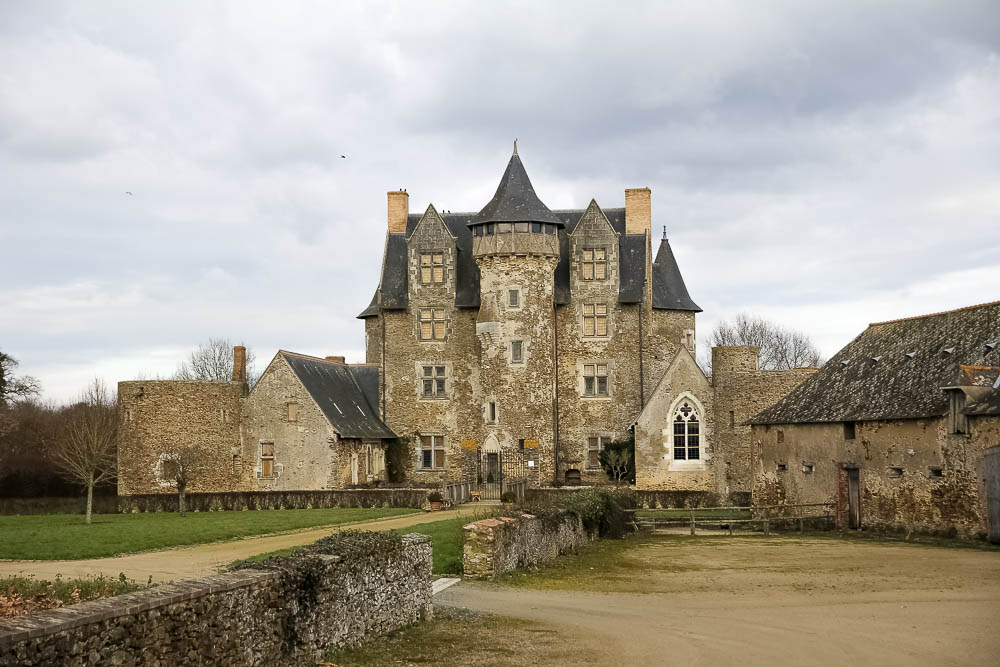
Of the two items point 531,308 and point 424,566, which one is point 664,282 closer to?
point 531,308

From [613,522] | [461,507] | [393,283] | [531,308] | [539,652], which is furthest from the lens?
[393,283]

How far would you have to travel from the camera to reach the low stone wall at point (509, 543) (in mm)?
17969

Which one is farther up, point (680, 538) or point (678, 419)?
point (678, 419)

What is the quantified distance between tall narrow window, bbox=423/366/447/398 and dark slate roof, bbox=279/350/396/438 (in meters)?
2.41

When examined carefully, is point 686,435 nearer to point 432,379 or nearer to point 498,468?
point 498,468

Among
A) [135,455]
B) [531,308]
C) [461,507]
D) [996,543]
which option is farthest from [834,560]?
[135,455]

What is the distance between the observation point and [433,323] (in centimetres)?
4662

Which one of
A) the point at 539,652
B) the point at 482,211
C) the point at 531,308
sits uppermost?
the point at 482,211

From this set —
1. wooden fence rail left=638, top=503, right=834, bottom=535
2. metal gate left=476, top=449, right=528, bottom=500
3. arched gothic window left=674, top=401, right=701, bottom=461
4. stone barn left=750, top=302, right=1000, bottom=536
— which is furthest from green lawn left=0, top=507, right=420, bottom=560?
stone barn left=750, top=302, right=1000, bottom=536

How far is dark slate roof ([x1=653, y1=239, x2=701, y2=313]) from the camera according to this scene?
4703cm

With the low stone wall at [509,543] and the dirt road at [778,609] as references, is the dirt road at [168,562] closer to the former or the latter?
the low stone wall at [509,543]

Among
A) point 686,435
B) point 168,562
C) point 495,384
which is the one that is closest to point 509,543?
point 168,562

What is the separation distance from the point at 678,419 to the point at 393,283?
47.7ft

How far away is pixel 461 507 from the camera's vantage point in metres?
35.3
